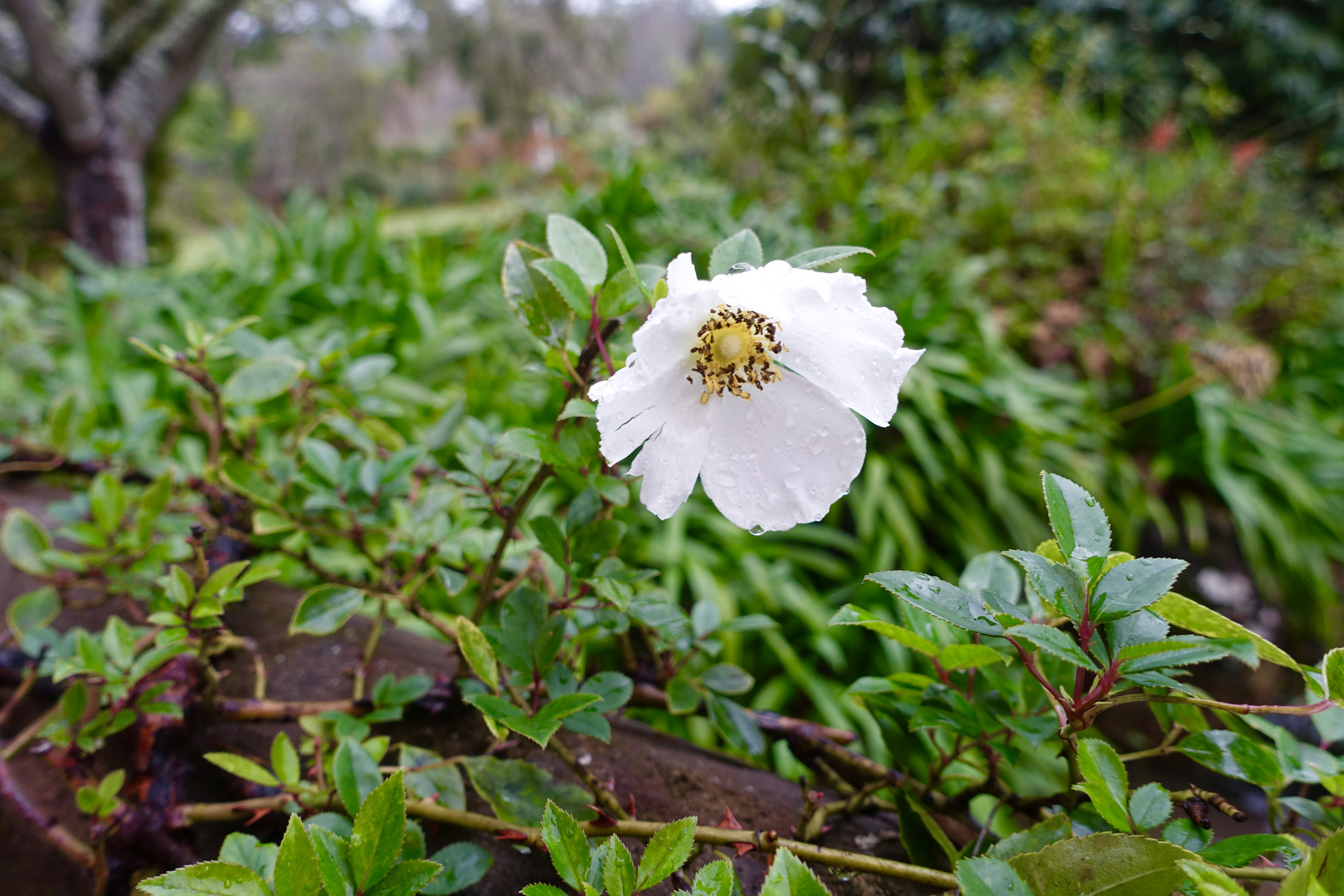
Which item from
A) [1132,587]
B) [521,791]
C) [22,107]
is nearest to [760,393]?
[1132,587]

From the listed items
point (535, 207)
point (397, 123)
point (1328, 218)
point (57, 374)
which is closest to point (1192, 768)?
point (535, 207)

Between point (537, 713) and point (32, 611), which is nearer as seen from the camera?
point (537, 713)

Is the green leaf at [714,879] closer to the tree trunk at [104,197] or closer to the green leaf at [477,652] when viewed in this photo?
the green leaf at [477,652]

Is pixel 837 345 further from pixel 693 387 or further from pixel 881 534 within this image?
pixel 881 534

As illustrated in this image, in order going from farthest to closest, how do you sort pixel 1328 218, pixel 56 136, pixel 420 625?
pixel 1328 218, pixel 56 136, pixel 420 625

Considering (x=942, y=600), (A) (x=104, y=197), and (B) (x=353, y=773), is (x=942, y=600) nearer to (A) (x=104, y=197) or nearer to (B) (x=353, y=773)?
(B) (x=353, y=773)

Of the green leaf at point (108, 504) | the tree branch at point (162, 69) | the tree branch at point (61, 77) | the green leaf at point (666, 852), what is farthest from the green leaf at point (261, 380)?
the tree branch at point (162, 69)
